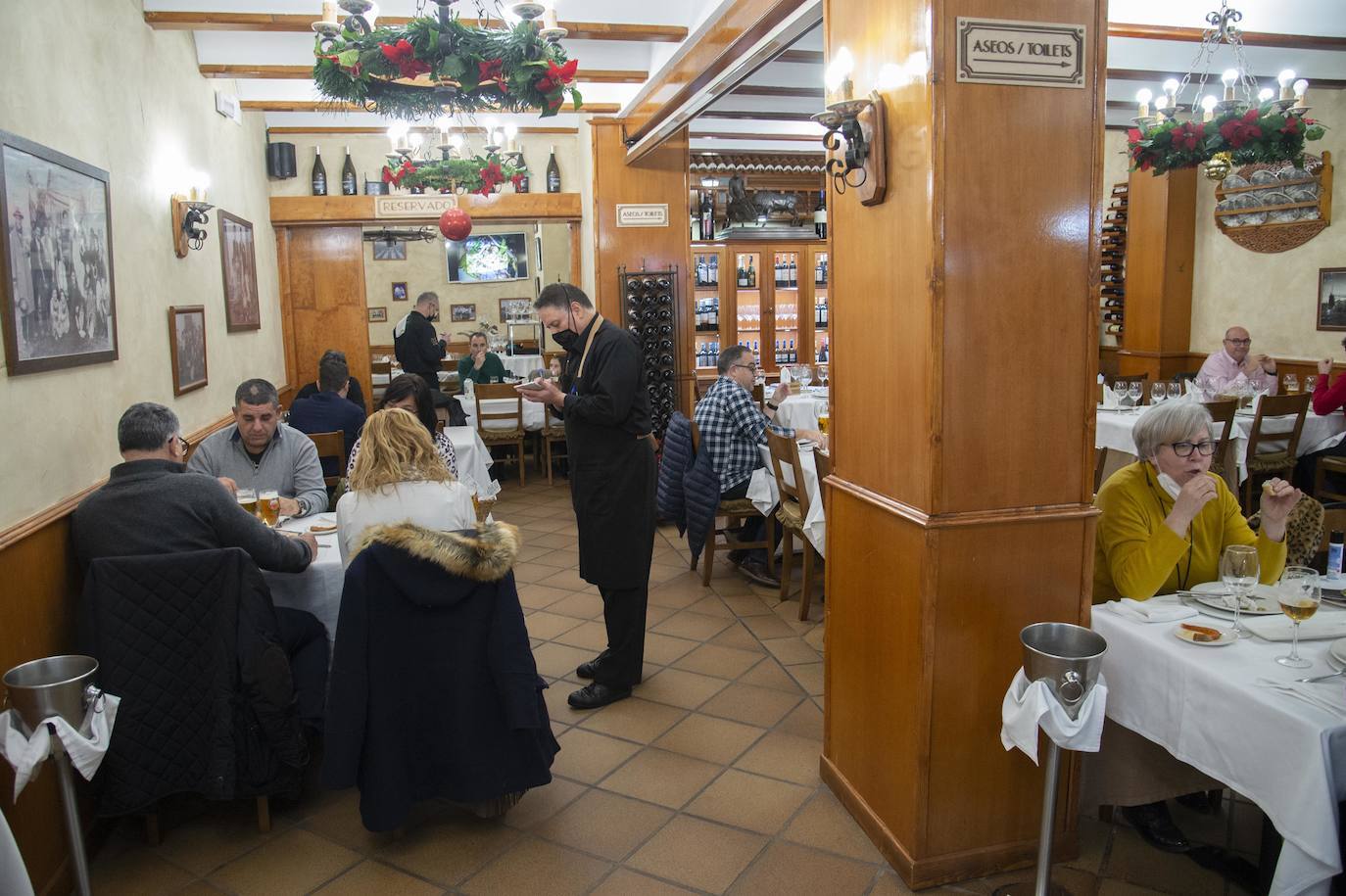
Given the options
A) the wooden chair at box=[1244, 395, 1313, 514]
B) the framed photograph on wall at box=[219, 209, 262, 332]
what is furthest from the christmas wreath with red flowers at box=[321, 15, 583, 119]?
the wooden chair at box=[1244, 395, 1313, 514]

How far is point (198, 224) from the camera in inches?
218

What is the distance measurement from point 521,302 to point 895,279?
39.7 ft

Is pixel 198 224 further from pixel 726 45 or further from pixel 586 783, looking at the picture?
pixel 586 783

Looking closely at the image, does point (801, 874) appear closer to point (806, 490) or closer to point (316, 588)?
point (316, 588)

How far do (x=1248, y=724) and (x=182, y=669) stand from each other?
9.25ft

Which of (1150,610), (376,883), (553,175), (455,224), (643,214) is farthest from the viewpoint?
(553,175)

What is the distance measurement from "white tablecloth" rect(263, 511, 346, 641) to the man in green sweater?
18.5ft

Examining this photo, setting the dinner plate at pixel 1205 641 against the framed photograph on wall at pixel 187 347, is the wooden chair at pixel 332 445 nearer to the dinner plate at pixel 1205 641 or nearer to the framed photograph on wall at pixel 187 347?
the framed photograph on wall at pixel 187 347

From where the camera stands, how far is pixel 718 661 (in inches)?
169

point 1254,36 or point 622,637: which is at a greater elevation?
point 1254,36

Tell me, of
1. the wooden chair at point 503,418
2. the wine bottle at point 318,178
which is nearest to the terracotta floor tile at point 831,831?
the wooden chair at point 503,418

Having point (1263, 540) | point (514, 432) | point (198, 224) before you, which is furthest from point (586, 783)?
point (514, 432)

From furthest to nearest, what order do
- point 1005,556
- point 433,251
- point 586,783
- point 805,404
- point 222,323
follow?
point 433,251 < point 805,404 < point 222,323 < point 586,783 < point 1005,556

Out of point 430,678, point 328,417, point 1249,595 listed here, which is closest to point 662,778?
point 430,678
